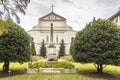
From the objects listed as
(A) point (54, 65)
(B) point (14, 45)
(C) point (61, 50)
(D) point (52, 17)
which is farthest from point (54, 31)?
(B) point (14, 45)

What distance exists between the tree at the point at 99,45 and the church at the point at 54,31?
164 feet

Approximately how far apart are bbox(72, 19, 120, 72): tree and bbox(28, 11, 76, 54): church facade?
1965 inches

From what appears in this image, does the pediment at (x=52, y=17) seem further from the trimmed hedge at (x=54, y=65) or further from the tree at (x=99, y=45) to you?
the tree at (x=99, y=45)

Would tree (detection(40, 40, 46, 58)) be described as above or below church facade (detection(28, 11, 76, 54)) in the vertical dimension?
below

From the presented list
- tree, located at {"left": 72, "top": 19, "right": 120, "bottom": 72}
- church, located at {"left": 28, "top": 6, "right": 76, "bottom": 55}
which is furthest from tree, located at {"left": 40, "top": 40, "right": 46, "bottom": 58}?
tree, located at {"left": 72, "top": 19, "right": 120, "bottom": 72}

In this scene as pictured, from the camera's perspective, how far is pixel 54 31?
84.2 m

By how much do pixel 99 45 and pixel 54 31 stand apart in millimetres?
52761

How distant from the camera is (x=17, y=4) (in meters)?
21.7

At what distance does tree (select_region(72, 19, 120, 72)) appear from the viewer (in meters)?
31.6

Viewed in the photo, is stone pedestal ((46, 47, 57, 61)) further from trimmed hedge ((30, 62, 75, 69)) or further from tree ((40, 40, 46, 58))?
tree ((40, 40, 46, 58))

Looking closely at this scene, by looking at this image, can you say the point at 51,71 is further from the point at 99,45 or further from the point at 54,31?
the point at 54,31

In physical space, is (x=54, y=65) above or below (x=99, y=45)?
below

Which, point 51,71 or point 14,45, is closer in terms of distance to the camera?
point 51,71

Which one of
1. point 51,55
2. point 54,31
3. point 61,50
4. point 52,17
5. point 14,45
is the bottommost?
point 51,55
